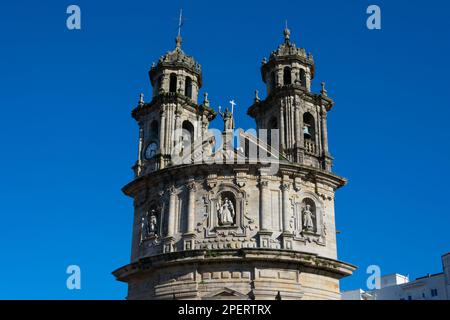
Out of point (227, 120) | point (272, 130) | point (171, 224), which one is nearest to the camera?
point (171, 224)

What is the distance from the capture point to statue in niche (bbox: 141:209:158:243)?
2943 cm

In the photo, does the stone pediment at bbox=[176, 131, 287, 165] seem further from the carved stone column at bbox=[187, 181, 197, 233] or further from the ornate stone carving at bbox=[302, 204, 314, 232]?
the ornate stone carving at bbox=[302, 204, 314, 232]

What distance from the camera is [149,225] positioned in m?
29.8

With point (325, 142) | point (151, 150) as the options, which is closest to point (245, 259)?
point (325, 142)

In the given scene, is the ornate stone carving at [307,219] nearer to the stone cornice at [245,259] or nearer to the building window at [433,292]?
the stone cornice at [245,259]

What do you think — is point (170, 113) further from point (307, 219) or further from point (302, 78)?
point (307, 219)

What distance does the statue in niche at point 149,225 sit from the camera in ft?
96.6

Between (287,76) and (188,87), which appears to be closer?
(287,76)

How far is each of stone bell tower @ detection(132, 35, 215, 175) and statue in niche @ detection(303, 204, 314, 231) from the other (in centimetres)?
662

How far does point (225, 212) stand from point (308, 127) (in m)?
7.66

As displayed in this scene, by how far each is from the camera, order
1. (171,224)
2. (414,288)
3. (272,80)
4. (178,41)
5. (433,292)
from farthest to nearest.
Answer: (414,288) < (433,292) < (178,41) < (272,80) < (171,224)
